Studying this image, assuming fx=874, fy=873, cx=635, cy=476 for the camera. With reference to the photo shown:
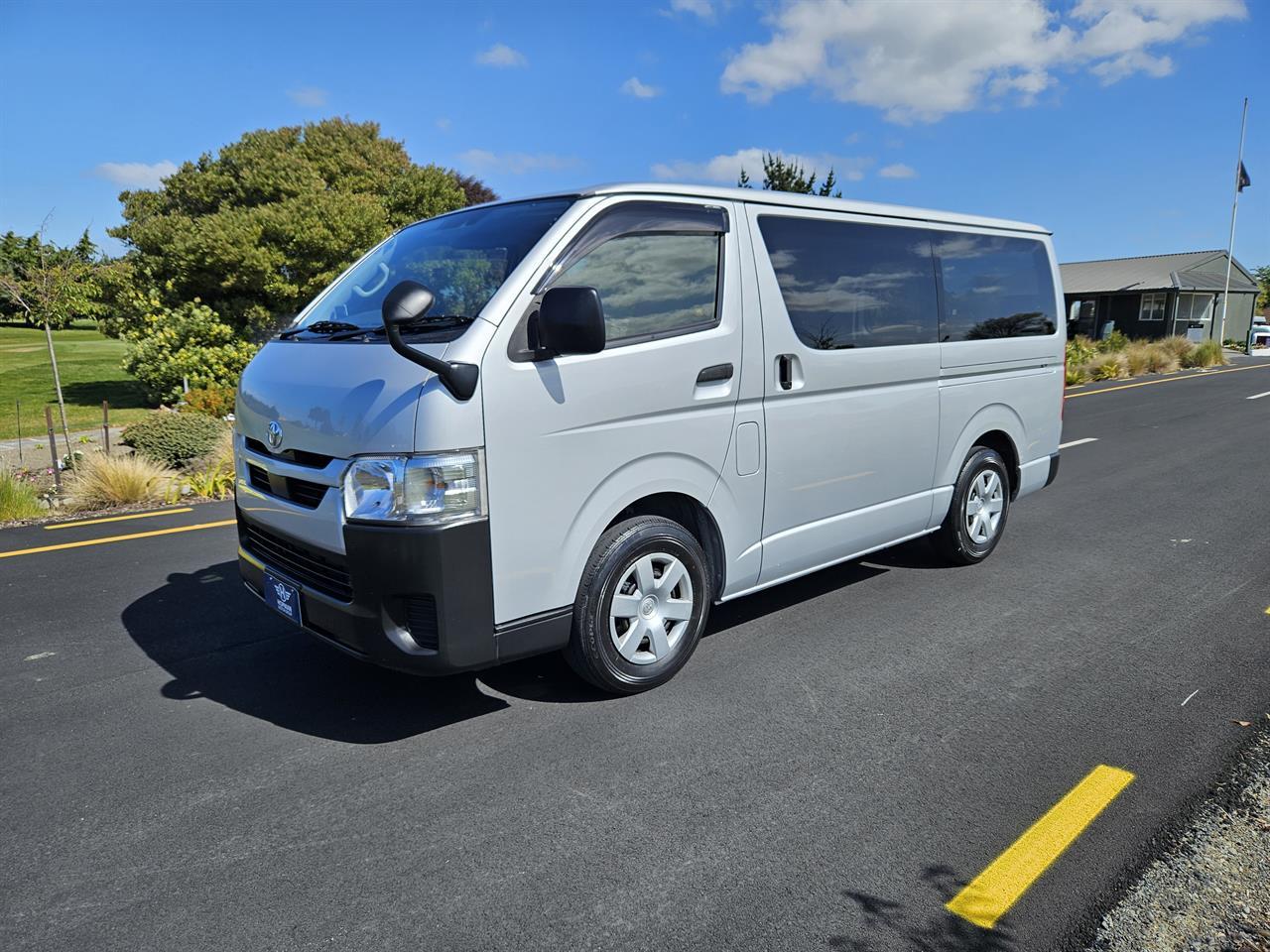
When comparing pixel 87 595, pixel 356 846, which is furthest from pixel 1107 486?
pixel 87 595

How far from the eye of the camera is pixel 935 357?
5.21 m

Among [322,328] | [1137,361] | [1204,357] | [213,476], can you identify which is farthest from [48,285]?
[1204,357]

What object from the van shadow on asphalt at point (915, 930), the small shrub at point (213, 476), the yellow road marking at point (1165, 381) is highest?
the small shrub at point (213, 476)

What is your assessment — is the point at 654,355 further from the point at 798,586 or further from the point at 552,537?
the point at 798,586

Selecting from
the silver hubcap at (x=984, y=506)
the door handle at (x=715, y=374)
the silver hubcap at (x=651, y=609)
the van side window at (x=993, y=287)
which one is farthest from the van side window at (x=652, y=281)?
the silver hubcap at (x=984, y=506)

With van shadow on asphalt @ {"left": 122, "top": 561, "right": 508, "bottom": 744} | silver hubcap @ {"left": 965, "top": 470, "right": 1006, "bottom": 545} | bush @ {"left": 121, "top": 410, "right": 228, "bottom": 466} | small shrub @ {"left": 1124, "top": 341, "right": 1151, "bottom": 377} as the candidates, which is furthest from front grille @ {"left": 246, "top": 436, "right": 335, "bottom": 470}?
small shrub @ {"left": 1124, "top": 341, "right": 1151, "bottom": 377}

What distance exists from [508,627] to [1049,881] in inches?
79.4

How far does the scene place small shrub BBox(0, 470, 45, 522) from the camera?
7.53 meters

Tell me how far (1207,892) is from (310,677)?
12.0ft

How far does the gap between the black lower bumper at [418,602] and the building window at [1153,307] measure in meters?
49.0

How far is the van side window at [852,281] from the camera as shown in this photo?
14.4 feet

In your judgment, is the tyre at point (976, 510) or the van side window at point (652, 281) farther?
the tyre at point (976, 510)

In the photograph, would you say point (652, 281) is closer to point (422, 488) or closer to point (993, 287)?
point (422, 488)

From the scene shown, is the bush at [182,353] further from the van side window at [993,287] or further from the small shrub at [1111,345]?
the small shrub at [1111,345]
